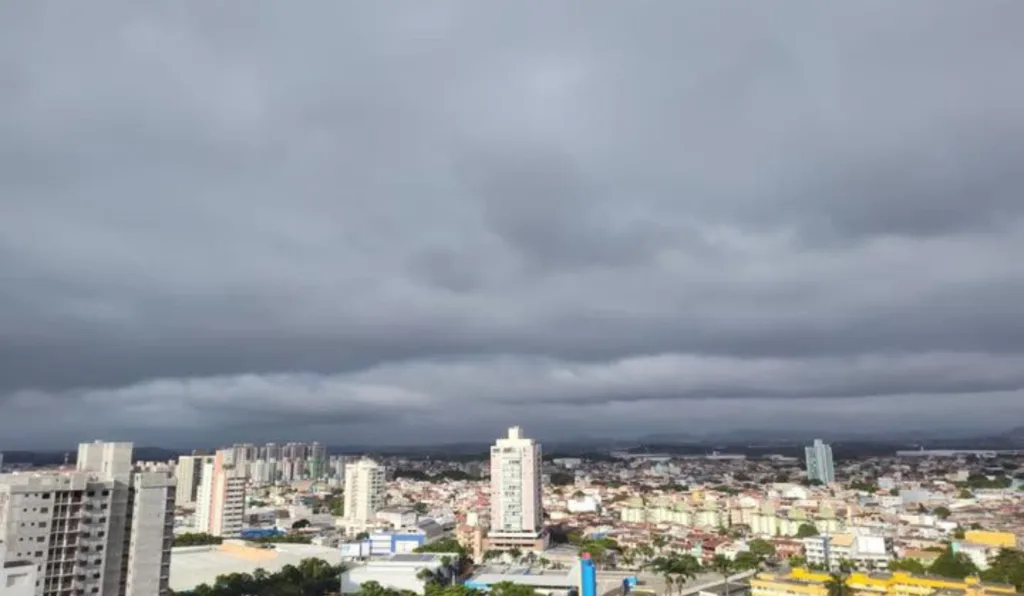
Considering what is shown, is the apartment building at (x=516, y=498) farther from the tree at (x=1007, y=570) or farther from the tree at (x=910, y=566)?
the tree at (x=1007, y=570)

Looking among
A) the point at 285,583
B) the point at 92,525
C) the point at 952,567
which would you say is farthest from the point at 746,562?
the point at 92,525

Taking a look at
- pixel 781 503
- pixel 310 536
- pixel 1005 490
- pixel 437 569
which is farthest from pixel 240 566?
pixel 1005 490

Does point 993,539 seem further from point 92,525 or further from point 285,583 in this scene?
point 92,525

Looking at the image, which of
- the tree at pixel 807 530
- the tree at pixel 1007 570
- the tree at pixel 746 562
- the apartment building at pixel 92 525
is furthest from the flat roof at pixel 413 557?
the tree at pixel 807 530

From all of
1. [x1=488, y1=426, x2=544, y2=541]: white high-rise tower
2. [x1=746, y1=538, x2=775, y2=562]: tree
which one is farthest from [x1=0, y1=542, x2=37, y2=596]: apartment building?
[x1=746, y1=538, x2=775, y2=562]: tree

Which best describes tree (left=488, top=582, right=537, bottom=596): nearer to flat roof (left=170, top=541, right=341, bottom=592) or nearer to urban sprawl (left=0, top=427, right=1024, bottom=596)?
urban sprawl (left=0, top=427, right=1024, bottom=596)
